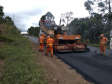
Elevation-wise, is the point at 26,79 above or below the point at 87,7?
below

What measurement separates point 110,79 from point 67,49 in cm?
453

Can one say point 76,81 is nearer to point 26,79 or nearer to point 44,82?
point 44,82

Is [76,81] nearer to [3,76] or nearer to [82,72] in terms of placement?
[82,72]

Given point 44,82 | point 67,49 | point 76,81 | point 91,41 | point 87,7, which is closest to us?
point 44,82

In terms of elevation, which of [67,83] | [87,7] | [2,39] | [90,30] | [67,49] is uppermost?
[87,7]

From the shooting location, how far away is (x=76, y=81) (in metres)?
Result: 3.55

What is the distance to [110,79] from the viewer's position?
3.64m

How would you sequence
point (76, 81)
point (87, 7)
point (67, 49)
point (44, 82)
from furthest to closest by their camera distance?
point (87, 7) < point (67, 49) < point (76, 81) < point (44, 82)

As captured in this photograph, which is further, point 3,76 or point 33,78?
point 3,76

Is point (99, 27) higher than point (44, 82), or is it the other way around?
point (99, 27)

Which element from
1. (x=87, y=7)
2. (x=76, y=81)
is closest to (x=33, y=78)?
(x=76, y=81)

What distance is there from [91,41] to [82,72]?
17795 mm

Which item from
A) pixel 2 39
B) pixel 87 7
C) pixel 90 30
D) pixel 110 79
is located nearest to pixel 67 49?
pixel 110 79

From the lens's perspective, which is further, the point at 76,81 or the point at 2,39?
the point at 2,39
